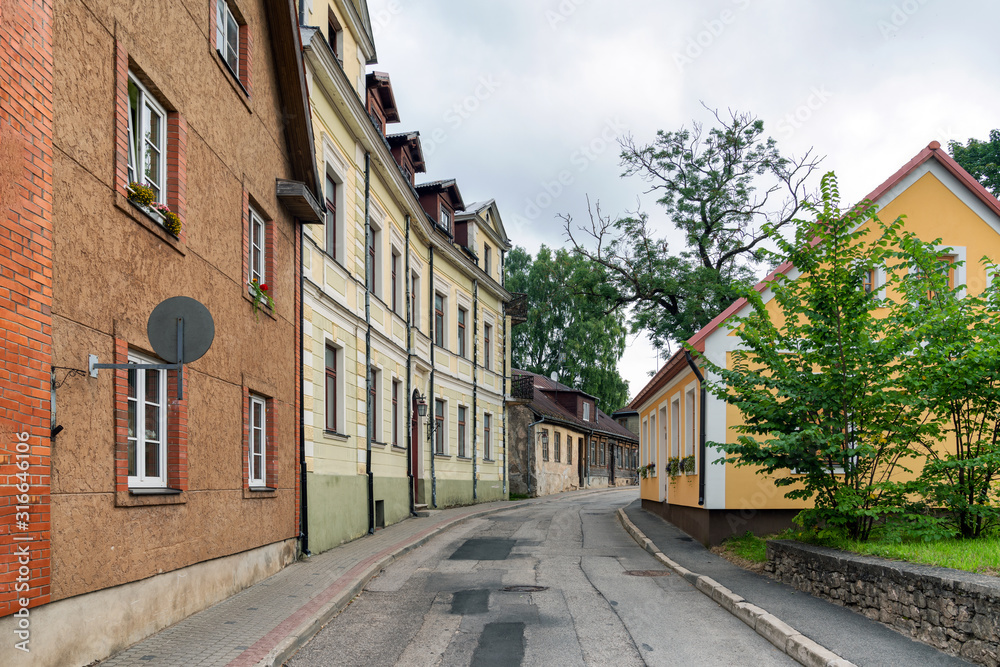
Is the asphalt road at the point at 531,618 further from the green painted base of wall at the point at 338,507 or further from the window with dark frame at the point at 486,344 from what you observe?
the window with dark frame at the point at 486,344

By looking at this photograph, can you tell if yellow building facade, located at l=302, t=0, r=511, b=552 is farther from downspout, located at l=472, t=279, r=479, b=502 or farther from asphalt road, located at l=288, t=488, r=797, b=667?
asphalt road, located at l=288, t=488, r=797, b=667

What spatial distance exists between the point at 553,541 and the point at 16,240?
1324 centimetres

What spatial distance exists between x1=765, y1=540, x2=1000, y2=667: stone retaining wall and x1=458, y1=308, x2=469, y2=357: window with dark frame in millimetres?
18644

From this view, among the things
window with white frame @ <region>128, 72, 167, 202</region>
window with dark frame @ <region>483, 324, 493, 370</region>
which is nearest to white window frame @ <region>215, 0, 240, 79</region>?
window with white frame @ <region>128, 72, 167, 202</region>

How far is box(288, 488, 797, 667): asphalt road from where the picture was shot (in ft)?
24.4

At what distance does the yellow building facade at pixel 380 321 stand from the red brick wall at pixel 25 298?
7.48m

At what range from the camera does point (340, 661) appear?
288 inches

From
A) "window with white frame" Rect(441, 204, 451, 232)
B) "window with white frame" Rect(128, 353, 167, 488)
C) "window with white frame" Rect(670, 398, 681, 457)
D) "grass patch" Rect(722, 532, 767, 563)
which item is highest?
"window with white frame" Rect(441, 204, 451, 232)

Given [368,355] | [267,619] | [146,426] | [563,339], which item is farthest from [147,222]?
[563,339]

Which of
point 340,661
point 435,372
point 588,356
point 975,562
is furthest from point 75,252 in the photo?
point 588,356

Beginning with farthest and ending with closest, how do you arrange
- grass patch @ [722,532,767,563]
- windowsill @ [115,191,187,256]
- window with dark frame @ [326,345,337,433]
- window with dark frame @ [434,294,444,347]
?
Result: window with dark frame @ [434,294,444,347] → window with dark frame @ [326,345,337,433] → grass patch @ [722,532,767,563] → windowsill @ [115,191,187,256]

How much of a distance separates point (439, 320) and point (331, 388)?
1067 centimetres

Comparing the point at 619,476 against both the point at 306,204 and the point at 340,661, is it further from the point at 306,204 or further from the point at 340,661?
the point at 340,661

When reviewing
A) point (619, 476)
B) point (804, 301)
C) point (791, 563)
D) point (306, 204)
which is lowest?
point (619, 476)
